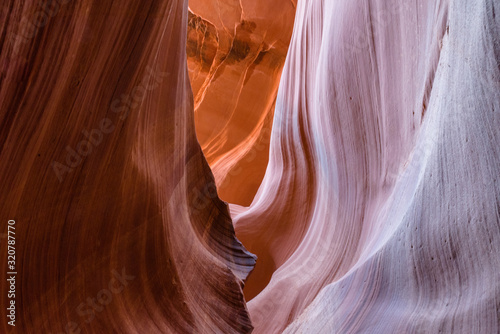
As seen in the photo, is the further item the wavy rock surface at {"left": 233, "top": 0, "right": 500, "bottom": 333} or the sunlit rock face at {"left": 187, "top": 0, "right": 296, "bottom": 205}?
the sunlit rock face at {"left": 187, "top": 0, "right": 296, "bottom": 205}

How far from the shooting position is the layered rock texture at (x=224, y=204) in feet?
2.93

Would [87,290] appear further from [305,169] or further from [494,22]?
[305,169]

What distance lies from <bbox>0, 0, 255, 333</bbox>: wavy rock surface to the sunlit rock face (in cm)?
283

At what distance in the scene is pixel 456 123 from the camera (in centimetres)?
98

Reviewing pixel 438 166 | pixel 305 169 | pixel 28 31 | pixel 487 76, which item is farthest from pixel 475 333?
pixel 305 169

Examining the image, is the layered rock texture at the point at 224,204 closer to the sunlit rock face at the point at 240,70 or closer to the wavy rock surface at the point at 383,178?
the wavy rock surface at the point at 383,178

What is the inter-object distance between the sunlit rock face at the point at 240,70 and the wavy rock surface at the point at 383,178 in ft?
4.72

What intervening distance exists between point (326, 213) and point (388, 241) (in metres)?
0.90

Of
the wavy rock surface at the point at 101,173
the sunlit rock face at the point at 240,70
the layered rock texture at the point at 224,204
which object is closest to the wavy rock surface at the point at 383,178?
the layered rock texture at the point at 224,204

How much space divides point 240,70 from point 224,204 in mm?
2850

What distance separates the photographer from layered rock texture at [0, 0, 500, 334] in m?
0.89

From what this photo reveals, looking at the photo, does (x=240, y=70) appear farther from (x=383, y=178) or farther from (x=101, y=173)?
(x=101, y=173)

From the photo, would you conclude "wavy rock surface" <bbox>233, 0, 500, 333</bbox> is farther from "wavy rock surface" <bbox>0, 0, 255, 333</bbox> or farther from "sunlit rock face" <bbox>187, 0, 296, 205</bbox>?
"sunlit rock face" <bbox>187, 0, 296, 205</bbox>

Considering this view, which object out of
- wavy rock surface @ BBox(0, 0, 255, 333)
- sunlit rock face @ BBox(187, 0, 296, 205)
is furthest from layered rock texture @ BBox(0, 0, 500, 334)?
sunlit rock face @ BBox(187, 0, 296, 205)
